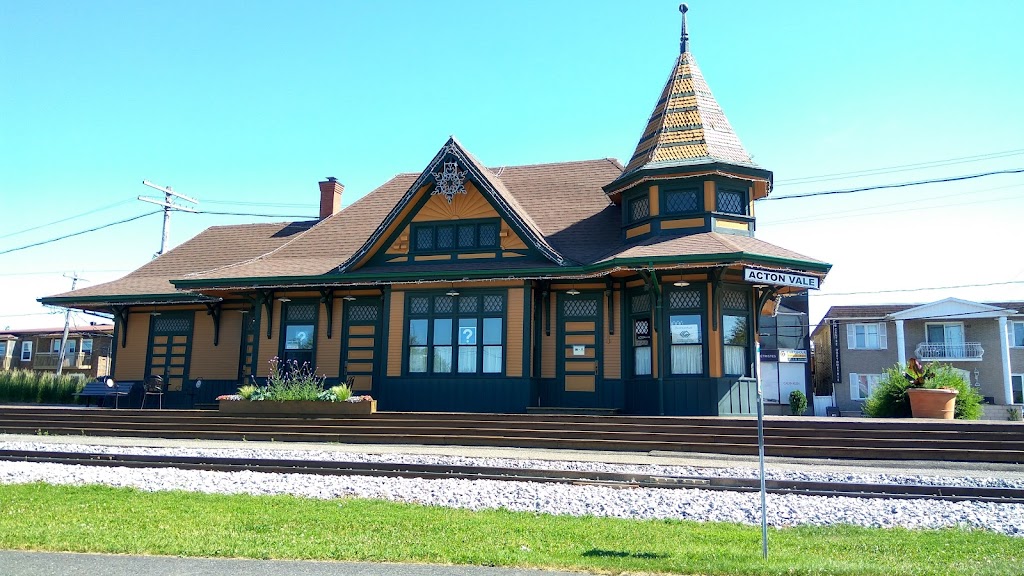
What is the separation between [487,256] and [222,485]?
1011 centimetres

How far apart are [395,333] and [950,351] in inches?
1393

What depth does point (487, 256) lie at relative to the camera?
20172 millimetres

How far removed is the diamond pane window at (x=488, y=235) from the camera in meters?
20.3

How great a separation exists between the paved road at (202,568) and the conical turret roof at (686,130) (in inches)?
552

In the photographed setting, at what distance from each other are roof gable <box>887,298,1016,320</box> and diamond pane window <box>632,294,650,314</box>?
97.8 ft

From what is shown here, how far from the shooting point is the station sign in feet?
55.0

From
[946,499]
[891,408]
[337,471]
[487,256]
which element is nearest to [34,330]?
[487,256]

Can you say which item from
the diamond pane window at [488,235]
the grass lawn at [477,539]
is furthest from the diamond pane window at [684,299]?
the grass lawn at [477,539]

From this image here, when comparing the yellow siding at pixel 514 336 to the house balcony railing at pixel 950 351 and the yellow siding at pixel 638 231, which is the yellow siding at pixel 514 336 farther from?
the house balcony railing at pixel 950 351

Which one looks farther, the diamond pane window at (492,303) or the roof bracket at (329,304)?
the roof bracket at (329,304)

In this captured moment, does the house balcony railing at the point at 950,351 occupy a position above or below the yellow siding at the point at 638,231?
below

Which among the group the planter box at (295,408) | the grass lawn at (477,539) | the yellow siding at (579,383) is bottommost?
the grass lawn at (477,539)

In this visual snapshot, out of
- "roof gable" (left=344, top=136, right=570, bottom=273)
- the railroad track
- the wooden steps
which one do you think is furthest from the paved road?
"roof gable" (left=344, top=136, right=570, bottom=273)

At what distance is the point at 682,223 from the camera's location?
1908 cm
